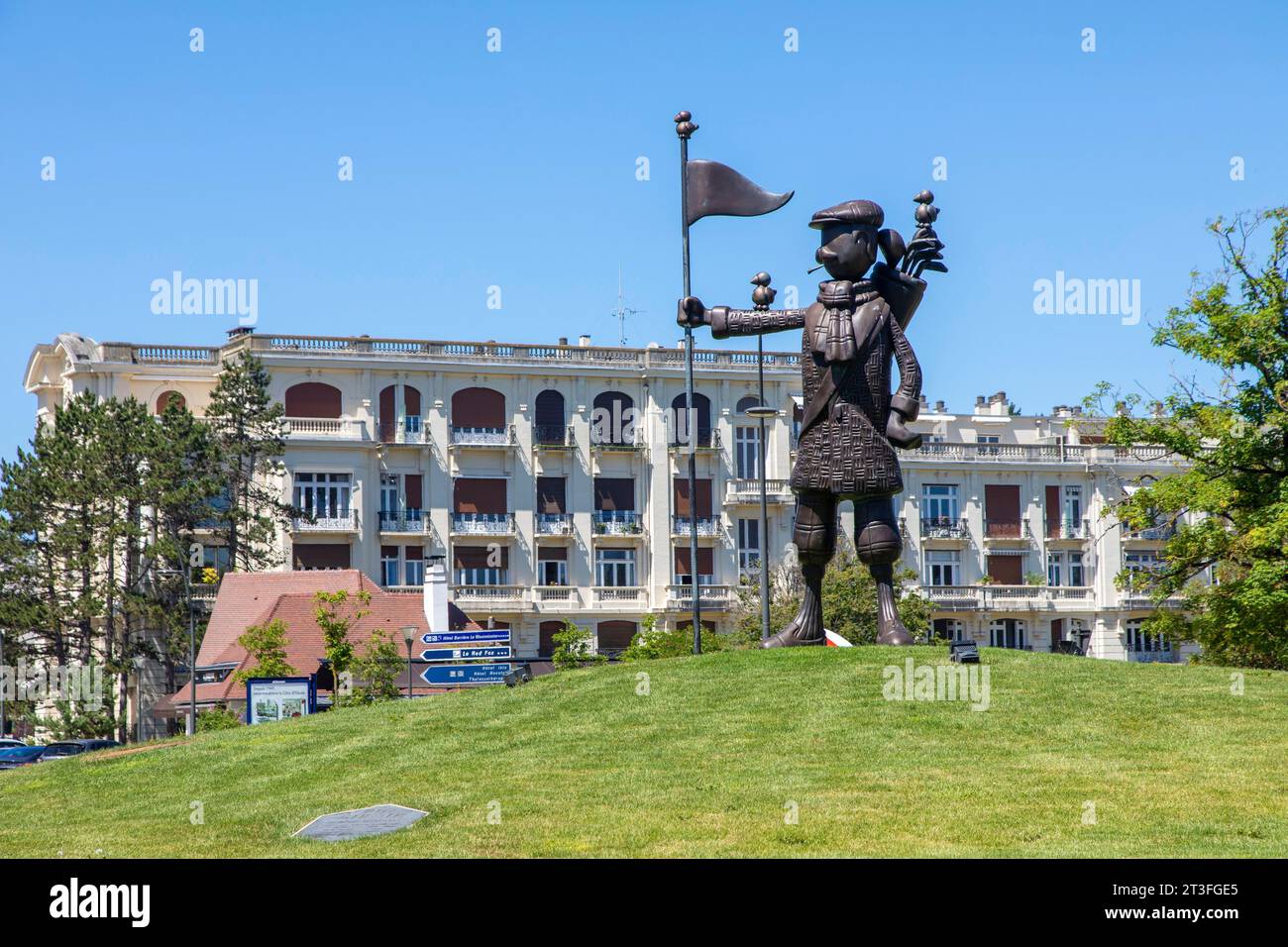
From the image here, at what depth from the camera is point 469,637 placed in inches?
1094

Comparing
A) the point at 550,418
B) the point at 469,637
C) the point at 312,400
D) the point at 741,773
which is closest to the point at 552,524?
the point at 550,418

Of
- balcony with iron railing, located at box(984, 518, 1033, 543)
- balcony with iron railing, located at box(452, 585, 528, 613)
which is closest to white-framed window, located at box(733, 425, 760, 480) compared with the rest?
balcony with iron railing, located at box(452, 585, 528, 613)

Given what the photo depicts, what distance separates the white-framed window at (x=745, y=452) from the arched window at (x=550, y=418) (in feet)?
21.1

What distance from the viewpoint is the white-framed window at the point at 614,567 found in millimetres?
60562

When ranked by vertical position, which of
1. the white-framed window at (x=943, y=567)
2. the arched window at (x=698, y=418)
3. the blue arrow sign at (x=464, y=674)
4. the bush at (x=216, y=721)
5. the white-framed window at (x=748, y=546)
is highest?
the arched window at (x=698, y=418)

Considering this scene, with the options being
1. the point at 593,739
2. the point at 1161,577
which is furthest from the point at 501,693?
the point at 1161,577

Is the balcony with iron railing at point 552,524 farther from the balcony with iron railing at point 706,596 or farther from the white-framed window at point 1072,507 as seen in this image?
the white-framed window at point 1072,507

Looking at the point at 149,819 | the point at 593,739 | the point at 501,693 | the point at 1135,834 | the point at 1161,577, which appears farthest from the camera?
the point at 1161,577

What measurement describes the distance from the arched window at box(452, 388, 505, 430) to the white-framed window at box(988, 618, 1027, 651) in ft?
65.9

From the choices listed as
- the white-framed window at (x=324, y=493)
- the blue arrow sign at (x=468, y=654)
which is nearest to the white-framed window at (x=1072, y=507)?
the white-framed window at (x=324, y=493)
